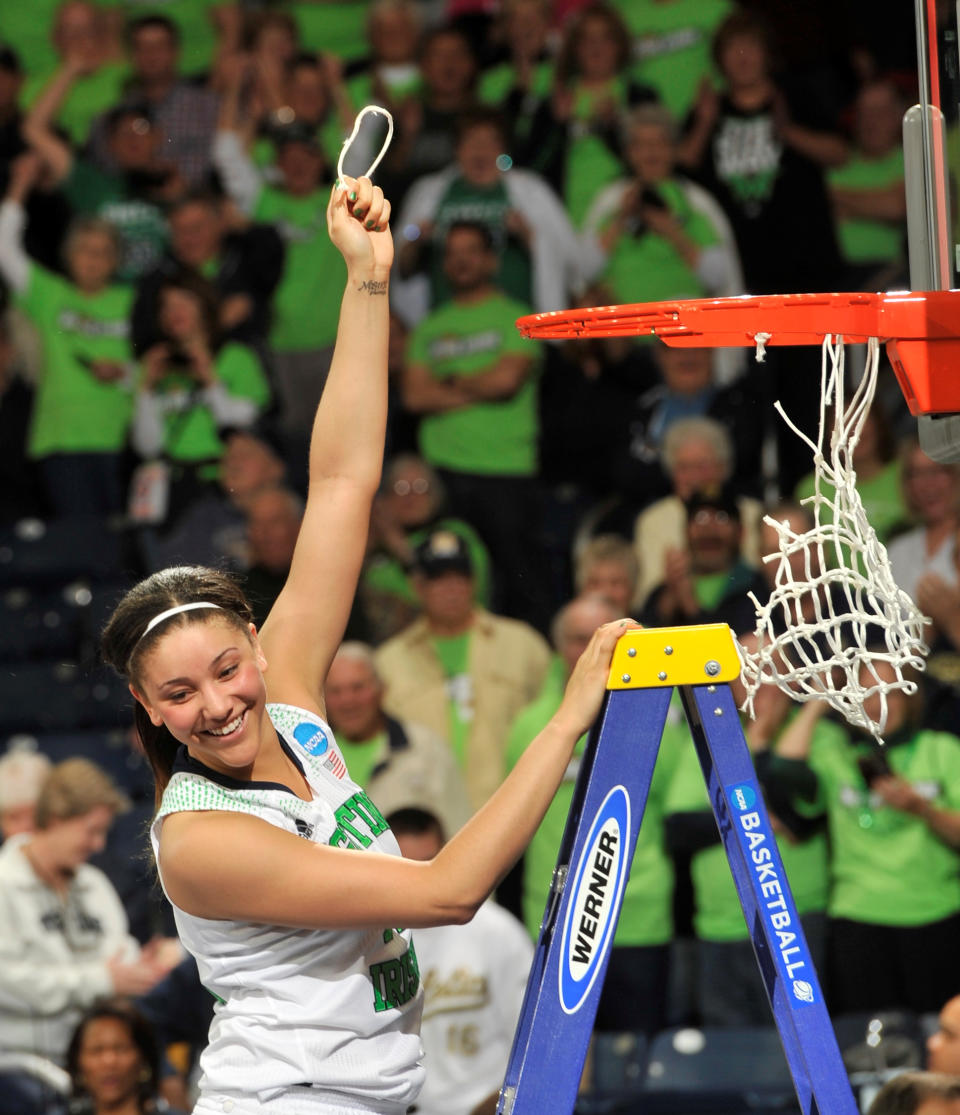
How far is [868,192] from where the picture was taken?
22.3 ft

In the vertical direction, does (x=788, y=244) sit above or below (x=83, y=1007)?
above

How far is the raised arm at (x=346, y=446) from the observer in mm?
2936

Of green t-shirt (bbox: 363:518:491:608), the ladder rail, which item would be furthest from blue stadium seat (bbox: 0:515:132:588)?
the ladder rail

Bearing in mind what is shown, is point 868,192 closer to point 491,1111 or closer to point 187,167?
point 187,167

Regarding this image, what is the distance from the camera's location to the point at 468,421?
668 centimetres

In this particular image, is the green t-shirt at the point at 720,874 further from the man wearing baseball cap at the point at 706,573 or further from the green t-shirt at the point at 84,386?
the green t-shirt at the point at 84,386

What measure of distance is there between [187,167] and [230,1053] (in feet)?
19.2

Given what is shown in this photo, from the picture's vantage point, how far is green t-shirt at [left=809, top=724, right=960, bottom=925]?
5035 mm

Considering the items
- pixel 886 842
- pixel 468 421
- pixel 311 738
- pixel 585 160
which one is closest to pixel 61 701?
pixel 468 421

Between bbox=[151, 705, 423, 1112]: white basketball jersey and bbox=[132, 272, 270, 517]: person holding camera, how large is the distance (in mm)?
4424

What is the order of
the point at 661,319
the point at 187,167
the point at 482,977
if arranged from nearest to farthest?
the point at 661,319 < the point at 482,977 < the point at 187,167

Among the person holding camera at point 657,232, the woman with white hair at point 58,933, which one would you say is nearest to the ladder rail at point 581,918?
the woman with white hair at point 58,933

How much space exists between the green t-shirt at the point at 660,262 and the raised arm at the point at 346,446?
3.69m

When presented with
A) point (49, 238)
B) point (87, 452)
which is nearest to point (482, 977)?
point (87, 452)
